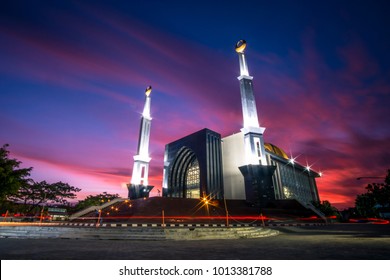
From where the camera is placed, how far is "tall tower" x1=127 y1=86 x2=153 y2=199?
155 ft

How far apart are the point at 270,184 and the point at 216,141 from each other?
19157 millimetres

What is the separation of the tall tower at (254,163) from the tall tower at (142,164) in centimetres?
2501

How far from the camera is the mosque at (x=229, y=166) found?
1301 inches

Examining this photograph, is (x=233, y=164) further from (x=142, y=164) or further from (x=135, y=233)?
(x=135, y=233)

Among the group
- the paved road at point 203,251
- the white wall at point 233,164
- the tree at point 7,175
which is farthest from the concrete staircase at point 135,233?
the white wall at point 233,164

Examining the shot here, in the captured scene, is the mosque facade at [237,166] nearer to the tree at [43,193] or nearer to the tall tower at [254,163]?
the tall tower at [254,163]

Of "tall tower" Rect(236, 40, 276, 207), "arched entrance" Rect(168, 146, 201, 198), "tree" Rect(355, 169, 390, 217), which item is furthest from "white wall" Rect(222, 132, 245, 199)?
"tree" Rect(355, 169, 390, 217)

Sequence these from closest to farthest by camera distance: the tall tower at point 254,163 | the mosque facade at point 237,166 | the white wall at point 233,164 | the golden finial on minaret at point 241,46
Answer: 1. the tall tower at point 254,163
2. the mosque facade at point 237,166
3. the golden finial on minaret at point 241,46
4. the white wall at point 233,164

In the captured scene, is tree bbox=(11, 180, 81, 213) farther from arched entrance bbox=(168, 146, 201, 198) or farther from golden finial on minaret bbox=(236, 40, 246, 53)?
golden finial on minaret bbox=(236, 40, 246, 53)

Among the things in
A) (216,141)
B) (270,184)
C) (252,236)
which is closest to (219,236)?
(252,236)

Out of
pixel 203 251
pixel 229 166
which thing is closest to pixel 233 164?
pixel 229 166
